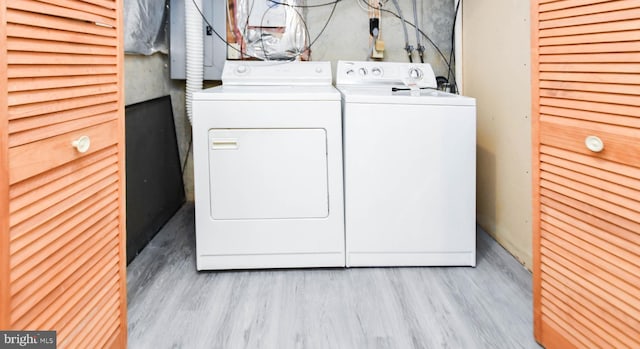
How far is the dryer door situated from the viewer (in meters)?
1.76

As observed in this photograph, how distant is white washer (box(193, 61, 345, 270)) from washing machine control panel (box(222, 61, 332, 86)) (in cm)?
48

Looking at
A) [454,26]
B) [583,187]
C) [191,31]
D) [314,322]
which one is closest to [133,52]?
[191,31]

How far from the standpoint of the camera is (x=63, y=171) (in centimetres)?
89

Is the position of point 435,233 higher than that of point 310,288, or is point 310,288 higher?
point 435,233

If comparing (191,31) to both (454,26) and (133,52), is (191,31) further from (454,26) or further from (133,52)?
(454,26)

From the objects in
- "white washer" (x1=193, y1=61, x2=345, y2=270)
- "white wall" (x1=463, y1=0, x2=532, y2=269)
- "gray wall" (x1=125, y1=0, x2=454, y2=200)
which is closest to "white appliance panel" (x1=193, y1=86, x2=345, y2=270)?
"white washer" (x1=193, y1=61, x2=345, y2=270)

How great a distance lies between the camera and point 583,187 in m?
1.01

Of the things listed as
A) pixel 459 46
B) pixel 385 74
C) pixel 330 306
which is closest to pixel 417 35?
pixel 459 46

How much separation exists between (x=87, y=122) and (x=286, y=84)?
1356 millimetres

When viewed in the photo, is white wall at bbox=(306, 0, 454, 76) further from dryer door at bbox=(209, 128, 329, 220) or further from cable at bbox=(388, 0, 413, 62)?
dryer door at bbox=(209, 128, 329, 220)

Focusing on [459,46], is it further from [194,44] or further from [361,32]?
[194,44]

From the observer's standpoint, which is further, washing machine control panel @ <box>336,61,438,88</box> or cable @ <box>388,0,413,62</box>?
cable @ <box>388,0,413,62</box>

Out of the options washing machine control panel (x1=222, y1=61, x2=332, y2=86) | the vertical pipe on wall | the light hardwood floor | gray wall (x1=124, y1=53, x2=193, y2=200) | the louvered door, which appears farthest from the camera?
the vertical pipe on wall

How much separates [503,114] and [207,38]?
5.32ft
